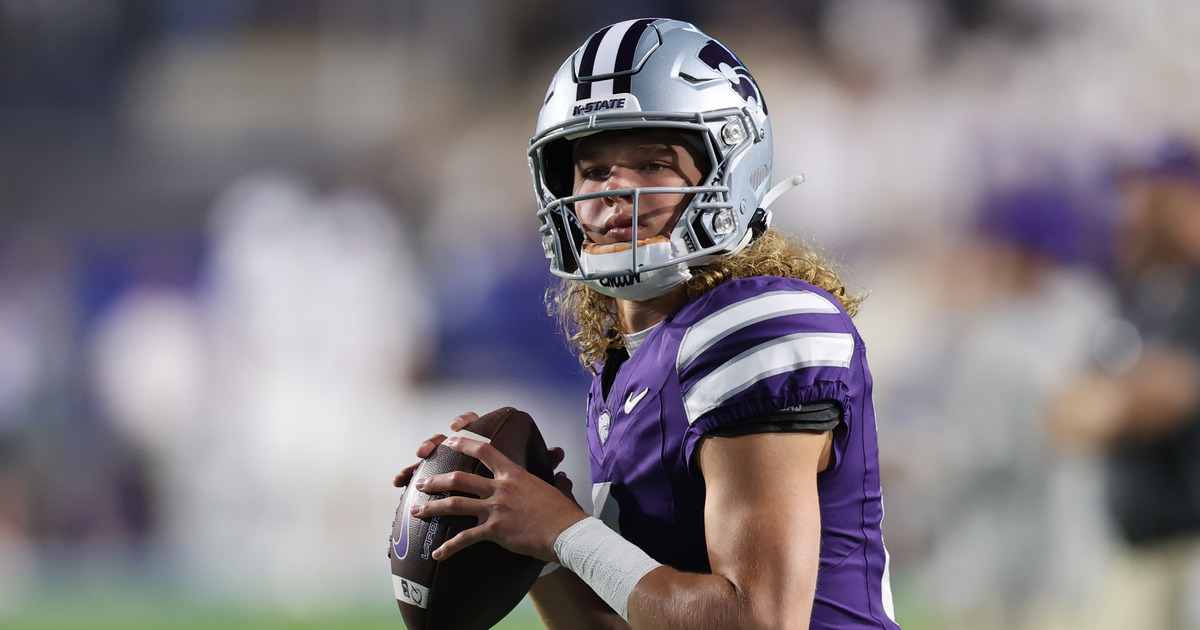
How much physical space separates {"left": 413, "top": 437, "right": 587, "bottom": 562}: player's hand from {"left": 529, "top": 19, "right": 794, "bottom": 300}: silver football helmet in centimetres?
30

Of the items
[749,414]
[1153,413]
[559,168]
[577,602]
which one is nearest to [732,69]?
[559,168]

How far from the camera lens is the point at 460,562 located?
1.36 meters

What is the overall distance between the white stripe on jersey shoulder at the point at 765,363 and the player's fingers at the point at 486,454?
0.80 ft

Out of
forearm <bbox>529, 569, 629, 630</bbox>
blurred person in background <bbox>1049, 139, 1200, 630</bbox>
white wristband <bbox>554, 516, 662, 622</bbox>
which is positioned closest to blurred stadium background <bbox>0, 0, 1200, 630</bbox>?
blurred person in background <bbox>1049, 139, 1200, 630</bbox>

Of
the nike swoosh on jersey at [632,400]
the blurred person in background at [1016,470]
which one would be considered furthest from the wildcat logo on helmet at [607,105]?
the blurred person in background at [1016,470]

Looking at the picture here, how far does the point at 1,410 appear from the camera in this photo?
5.76 m

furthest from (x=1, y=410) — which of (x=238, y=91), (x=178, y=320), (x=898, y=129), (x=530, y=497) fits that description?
(x=530, y=497)

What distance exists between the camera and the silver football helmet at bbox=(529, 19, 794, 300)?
1.45m

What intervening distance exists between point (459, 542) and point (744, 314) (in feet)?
1.46

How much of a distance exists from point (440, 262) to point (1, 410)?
2.49m

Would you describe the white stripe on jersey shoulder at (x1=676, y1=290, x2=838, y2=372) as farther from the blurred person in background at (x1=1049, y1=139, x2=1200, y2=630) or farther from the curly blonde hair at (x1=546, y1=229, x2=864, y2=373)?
the blurred person in background at (x1=1049, y1=139, x2=1200, y2=630)

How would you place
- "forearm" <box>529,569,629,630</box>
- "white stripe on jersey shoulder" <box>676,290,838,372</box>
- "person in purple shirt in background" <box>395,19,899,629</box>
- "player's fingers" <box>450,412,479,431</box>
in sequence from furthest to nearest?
"forearm" <box>529,569,629,630</box>
"player's fingers" <box>450,412,479,431</box>
"white stripe on jersey shoulder" <box>676,290,838,372</box>
"person in purple shirt in background" <box>395,19,899,629</box>

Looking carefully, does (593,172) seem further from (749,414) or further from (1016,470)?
(1016,470)

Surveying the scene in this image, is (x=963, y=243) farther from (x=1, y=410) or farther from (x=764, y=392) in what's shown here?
(x=1, y=410)
